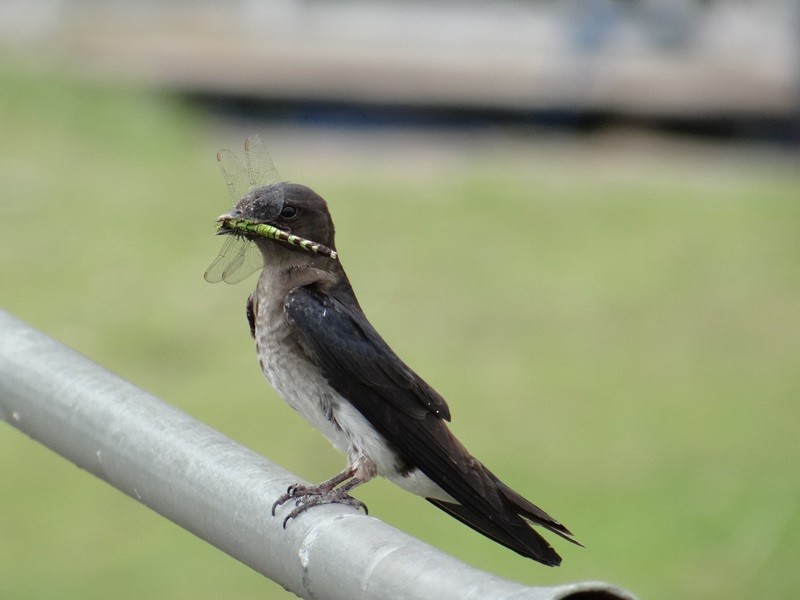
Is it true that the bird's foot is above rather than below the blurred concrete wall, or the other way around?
below

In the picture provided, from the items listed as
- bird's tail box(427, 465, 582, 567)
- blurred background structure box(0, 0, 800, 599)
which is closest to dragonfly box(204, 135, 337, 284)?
bird's tail box(427, 465, 582, 567)

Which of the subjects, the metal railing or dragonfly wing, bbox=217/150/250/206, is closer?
the metal railing

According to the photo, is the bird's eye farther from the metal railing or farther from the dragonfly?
the metal railing

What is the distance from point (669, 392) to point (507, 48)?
29.0 feet

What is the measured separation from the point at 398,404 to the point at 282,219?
15.1 inches

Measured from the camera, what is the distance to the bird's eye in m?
Result: 2.67

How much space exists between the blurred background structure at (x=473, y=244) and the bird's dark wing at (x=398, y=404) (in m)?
3.23

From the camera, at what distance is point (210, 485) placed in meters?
1.78

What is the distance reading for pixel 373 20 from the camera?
1680 centimetres

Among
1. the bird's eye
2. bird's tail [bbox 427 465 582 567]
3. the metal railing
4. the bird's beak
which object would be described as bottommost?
the metal railing

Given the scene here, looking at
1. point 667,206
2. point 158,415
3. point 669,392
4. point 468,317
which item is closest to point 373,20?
point 667,206

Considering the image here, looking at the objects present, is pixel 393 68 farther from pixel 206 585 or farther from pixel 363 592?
pixel 363 592

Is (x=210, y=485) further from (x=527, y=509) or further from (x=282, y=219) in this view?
(x=282, y=219)

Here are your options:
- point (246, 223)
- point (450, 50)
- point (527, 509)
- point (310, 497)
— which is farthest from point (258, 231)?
point (450, 50)
